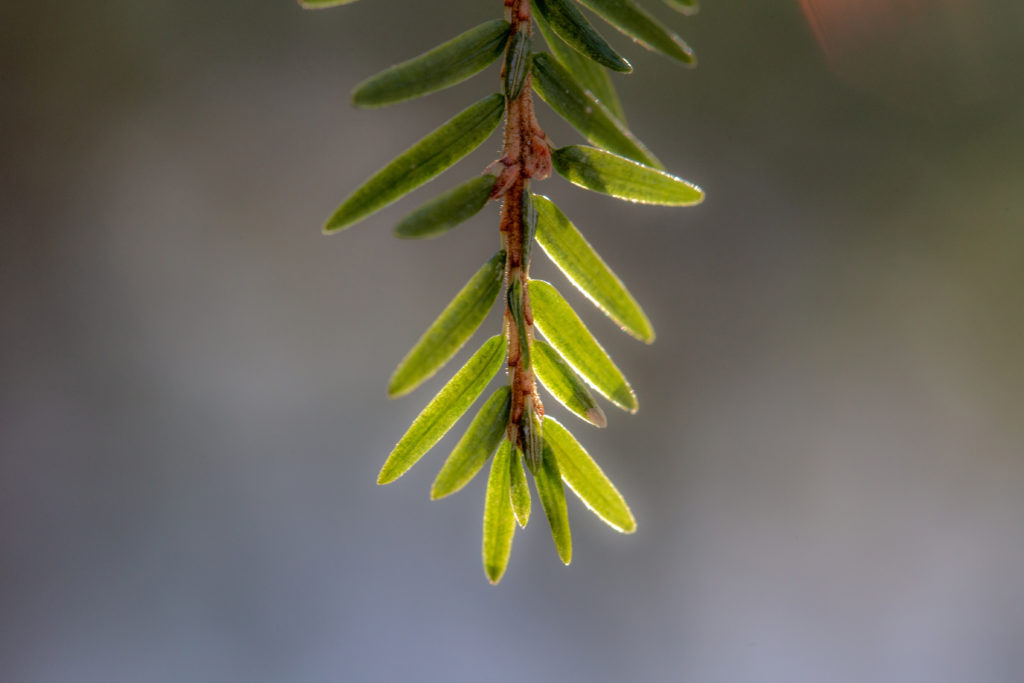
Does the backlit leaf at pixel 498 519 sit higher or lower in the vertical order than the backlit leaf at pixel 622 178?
lower

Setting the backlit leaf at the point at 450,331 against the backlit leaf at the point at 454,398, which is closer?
the backlit leaf at the point at 450,331

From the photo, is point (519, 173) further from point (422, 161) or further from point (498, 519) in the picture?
point (498, 519)

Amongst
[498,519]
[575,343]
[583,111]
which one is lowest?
[498,519]

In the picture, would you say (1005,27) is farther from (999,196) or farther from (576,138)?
(576,138)

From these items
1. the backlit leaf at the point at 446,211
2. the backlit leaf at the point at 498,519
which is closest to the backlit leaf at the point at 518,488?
the backlit leaf at the point at 498,519

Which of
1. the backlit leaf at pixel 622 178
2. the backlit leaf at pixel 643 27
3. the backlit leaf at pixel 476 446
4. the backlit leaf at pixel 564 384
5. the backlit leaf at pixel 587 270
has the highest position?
the backlit leaf at pixel 643 27

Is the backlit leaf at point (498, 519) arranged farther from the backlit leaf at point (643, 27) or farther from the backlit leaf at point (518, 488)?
the backlit leaf at point (643, 27)

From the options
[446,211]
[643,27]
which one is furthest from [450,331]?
[643,27]

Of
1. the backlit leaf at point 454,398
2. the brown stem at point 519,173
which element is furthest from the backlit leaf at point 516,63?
the backlit leaf at point 454,398
